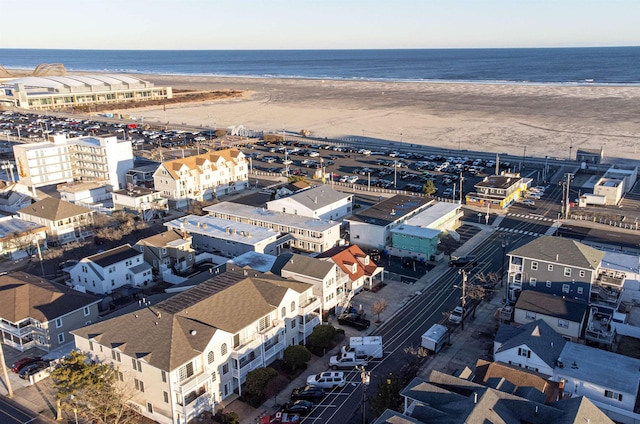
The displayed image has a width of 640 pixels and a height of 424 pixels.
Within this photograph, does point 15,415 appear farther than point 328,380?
No

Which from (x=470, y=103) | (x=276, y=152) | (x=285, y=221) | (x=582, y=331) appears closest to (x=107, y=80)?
(x=276, y=152)

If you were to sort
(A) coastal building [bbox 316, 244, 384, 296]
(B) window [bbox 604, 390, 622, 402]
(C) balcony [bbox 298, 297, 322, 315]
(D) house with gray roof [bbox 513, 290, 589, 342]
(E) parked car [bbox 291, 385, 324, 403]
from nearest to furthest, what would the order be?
(B) window [bbox 604, 390, 622, 402]
(E) parked car [bbox 291, 385, 324, 403]
(D) house with gray roof [bbox 513, 290, 589, 342]
(C) balcony [bbox 298, 297, 322, 315]
(A) coastal building [bbox 316, 244, 384, 296]

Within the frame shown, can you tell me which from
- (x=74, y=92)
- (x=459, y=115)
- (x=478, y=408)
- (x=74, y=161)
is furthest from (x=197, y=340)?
(x=74, y=92)

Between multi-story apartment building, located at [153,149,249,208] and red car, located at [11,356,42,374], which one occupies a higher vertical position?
multi-story apartment building, located at [153,149,249,208]

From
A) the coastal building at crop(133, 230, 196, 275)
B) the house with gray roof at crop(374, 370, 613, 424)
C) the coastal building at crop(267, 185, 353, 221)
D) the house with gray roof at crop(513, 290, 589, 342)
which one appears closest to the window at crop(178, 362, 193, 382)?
the house with gray roof at crop(374, 370, 613, 424)

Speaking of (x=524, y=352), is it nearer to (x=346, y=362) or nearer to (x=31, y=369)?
(x=346, y=362)

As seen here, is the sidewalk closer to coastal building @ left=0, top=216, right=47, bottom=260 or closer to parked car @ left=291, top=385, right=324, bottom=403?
parked car @ left=291, top=385, right=324, bottom=403
